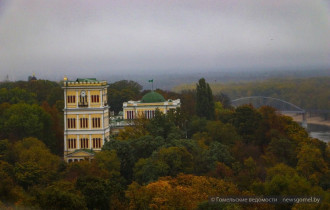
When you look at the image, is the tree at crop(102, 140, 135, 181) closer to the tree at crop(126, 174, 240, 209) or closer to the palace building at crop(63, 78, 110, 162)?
the palace building at crop(63, 78, 110, 162)

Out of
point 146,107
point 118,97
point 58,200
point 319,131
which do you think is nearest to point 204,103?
point 146,107

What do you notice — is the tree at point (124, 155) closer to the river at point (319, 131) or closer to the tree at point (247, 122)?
the tree at point (247, 122)

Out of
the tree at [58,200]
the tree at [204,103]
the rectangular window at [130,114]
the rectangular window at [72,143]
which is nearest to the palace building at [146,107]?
the rectangular window at [130,114]

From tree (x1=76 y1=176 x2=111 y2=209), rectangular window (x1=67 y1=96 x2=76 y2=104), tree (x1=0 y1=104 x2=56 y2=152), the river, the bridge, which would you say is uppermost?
rectangular window (x1=67 y1=96 x2=76 y2=104)

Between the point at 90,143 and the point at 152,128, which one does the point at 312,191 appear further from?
the point at 90,143

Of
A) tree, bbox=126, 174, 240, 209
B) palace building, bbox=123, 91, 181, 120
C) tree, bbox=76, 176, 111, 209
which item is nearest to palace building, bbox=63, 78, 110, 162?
palace building, bbox=123, 91, 181, 120

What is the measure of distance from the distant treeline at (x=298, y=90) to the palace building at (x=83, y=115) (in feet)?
32.6

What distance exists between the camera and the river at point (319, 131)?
140 ft

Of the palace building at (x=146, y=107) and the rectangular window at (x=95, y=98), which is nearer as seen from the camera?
the rectangular window at (x=95, y=98)

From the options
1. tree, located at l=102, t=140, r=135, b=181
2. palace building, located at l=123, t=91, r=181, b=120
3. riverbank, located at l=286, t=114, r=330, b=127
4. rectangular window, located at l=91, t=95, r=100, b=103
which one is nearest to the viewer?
tree, located at l=102, t=140, r=135, b=181

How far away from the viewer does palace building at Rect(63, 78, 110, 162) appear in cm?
3878

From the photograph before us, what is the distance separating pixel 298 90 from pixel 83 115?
1106cm

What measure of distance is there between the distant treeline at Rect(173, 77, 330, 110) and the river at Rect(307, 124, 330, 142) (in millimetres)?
2455

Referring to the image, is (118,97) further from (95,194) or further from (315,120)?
(95,194)
